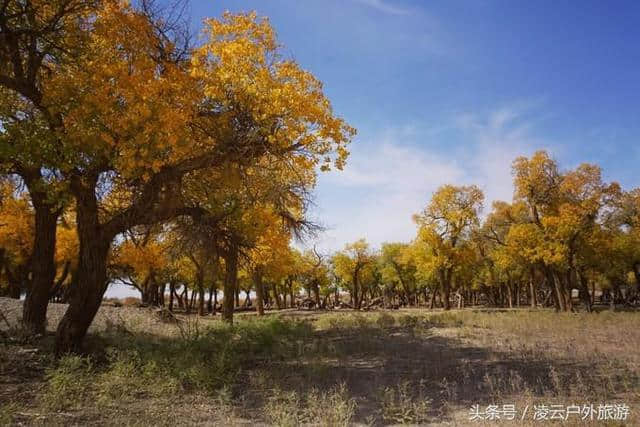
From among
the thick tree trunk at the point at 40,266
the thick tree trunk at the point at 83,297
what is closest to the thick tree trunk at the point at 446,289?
the thick tree trunk at the point at 40,266

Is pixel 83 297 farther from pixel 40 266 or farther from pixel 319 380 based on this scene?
pixel 319 380

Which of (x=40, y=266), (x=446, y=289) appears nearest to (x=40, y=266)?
Answer: (x=40, y=266)

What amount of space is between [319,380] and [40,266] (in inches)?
371

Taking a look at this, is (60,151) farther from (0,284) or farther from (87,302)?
(0,284)

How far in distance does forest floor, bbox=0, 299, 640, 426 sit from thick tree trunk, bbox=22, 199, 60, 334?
0.99 meters

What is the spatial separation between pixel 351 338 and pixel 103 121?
36.8 ft

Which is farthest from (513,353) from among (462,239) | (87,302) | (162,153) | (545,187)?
(462,239)

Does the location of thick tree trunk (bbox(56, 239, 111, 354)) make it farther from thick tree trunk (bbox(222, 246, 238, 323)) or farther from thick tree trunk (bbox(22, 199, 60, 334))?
thick tree trunk (bbox(222, 246, 238, 323))

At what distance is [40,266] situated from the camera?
1245cm

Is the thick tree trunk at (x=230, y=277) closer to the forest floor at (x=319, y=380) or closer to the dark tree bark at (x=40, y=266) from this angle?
the forest floor at (x=319, y=380)

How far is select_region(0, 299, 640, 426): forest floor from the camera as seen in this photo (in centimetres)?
637

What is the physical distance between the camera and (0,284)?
36281 mm

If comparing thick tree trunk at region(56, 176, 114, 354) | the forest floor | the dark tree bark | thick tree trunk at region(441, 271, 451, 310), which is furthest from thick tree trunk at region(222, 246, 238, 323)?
thick tree trunk at region(441, 271, 451, 310)

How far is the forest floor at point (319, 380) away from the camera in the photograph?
637 cm
